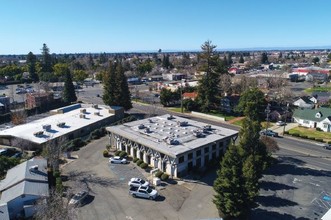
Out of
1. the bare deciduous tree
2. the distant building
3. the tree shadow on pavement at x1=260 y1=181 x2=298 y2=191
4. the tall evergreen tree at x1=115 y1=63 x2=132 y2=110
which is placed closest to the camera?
the bare deciduous tree

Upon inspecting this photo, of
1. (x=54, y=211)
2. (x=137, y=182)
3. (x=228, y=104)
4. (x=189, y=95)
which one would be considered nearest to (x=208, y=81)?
(x=228, y=104)

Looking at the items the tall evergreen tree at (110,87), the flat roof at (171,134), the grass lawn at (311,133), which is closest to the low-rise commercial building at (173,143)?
the flat roof at (171,134)

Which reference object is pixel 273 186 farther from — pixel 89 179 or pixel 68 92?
pixel 68 92

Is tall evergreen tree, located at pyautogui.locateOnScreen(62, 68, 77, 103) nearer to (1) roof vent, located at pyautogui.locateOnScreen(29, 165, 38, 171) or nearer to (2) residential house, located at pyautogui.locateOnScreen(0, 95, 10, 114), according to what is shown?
(2) residential house, located at pyautogui.locateOnScreen(0, 95, 10, 114)

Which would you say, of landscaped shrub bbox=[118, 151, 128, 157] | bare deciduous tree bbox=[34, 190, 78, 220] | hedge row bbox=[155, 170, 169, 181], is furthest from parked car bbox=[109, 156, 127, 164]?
bare deciduous tree bbox=[34, 190, 78, 220]

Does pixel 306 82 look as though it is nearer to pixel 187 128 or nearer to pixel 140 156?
pixel 187 128

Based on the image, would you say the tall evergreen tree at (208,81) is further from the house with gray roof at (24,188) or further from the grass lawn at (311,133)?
the house with gray roof at (24,188)

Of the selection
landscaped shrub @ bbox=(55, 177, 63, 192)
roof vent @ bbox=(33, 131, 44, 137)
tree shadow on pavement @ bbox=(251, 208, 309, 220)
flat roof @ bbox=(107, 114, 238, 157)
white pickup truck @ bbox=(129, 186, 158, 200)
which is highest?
flat roof @ bbox=(107, 114, 238, 157)

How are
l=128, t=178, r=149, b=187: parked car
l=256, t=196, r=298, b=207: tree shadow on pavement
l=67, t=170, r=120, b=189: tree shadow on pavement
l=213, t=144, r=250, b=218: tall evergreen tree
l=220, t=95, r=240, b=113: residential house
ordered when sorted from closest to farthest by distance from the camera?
l=213, t=144, r=250, b=218: tall evergreen tree
l=256, t=196, r=298, b=207: tree shadow on pavement
l=128, t=178, r=149, b=187: parked car
l=67, t=170, r=120, b=189: tree shadow on pavement
l=220, t=95, r=240, b=113: residential house
